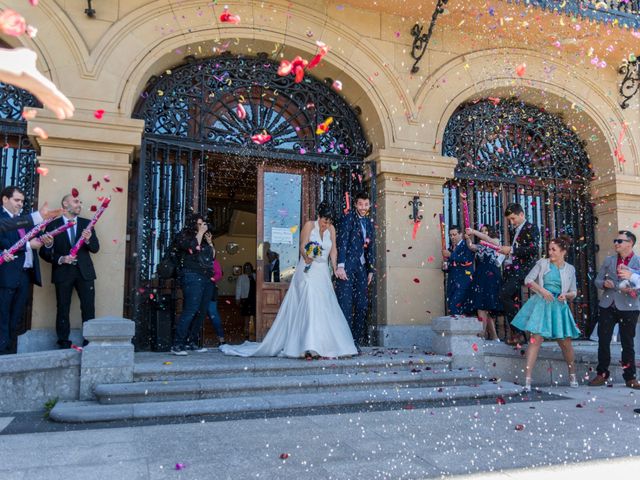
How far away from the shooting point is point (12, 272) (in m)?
6.37

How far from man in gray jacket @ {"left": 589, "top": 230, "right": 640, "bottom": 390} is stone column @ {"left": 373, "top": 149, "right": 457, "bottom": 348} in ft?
8.62

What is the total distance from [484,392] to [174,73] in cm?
646

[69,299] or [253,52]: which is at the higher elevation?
[253,52]

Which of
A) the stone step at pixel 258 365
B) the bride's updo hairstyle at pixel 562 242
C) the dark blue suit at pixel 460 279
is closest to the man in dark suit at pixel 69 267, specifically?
the stone step at pixel 258 365

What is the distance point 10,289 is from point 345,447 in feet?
14.7

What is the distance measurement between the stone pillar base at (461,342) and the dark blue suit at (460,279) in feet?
5.10

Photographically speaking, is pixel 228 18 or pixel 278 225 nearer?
pixel 228 18

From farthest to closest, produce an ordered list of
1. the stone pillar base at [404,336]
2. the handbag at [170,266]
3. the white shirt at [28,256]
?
the stone pillar base at [404,336], the handbag at [170,266], the white shirt at [28,256]

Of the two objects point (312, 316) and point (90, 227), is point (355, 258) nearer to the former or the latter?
point (312, 316)

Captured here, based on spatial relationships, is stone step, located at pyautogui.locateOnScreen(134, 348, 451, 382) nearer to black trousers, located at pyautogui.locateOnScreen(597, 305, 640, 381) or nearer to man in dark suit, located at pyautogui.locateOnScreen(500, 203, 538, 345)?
man in dark suit, located at pyautogui.locateOnScreen(500, 203, 538, 345)

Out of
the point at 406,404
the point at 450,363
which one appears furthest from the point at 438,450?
the point at 450,363

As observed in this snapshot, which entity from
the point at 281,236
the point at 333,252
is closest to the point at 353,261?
the point at 333,252

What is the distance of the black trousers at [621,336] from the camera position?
6801mm

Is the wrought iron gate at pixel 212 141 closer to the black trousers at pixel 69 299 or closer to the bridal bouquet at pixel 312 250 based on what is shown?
the black trousers at pixel 69 299
